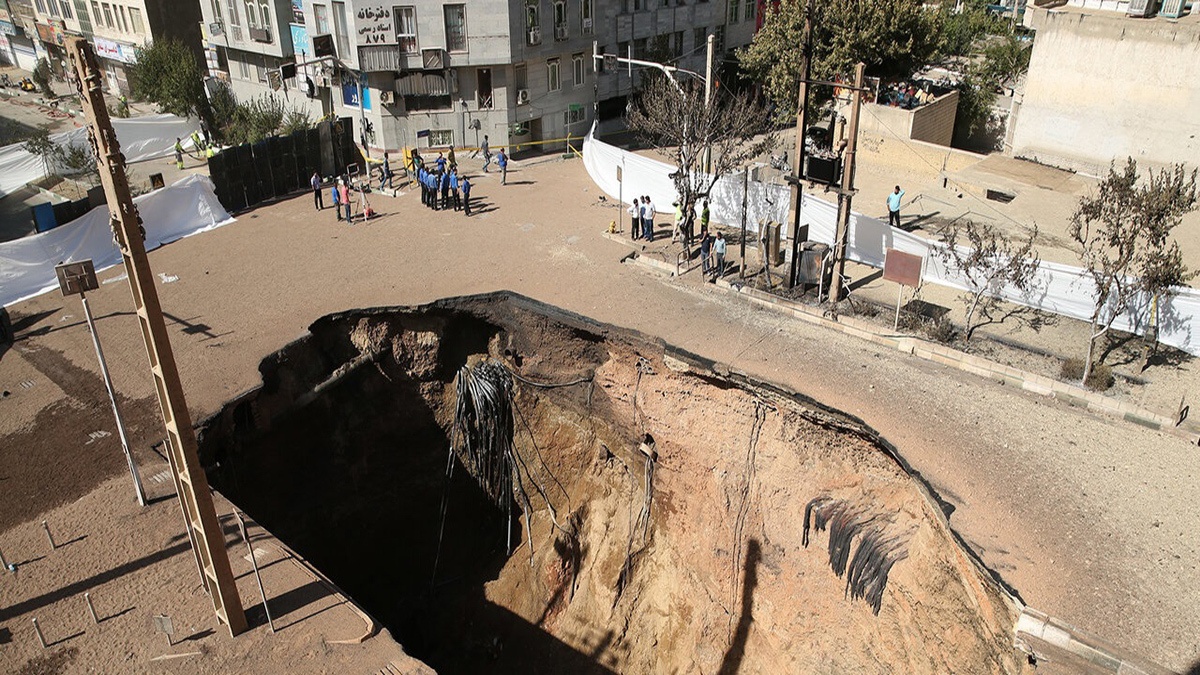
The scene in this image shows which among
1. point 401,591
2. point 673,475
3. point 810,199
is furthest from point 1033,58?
point 401,591

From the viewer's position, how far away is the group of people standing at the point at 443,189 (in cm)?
2748

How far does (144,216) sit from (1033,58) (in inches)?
1200

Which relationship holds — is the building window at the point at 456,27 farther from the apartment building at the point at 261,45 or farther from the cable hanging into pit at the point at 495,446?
the cable hanging into pit at the point at 495,446

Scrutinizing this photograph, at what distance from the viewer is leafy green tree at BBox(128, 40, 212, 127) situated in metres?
41.7

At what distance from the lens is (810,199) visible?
2364cm

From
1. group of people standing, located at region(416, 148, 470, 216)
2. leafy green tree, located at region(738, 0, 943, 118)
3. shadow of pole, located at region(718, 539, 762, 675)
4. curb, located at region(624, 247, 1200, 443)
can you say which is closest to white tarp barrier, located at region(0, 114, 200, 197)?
group of people standing, located at region(416, 148, 470, 216)

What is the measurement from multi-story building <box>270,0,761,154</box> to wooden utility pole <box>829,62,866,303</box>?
777 inches

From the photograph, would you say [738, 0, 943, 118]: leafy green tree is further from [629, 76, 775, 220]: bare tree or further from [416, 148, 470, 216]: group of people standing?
[416, 148, 470, 216]: group of people standing

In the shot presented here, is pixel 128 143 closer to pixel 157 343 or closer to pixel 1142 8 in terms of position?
pixel 157 343

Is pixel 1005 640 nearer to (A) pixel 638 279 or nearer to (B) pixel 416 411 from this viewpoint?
(A) pixel 638 279

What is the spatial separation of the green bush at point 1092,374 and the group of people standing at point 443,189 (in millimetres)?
17820

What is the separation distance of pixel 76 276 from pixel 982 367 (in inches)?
666

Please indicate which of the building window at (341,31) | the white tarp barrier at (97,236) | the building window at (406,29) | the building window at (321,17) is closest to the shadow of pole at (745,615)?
the white tarp barrier at (97,236)

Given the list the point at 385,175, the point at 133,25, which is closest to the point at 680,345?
the point at 385,175
